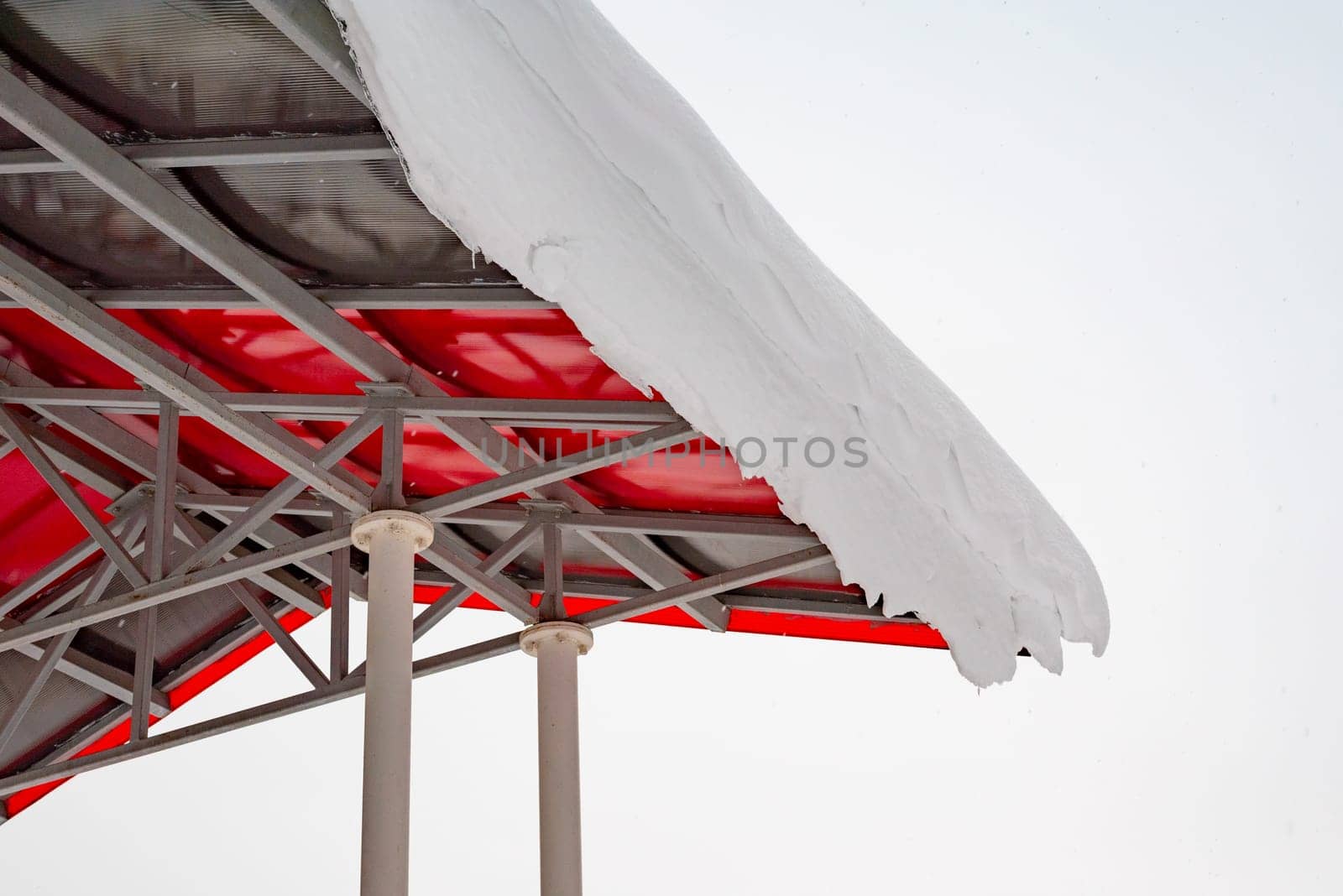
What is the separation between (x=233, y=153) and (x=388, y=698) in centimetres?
247

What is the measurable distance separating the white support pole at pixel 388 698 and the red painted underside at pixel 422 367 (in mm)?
796

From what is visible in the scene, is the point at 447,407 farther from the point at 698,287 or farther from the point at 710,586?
the point at 698,287

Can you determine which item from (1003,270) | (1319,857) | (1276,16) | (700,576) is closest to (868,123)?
(1003,270)

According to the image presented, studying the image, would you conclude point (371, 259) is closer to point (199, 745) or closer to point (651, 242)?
point (651, 242)

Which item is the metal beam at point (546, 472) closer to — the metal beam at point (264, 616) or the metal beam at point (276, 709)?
the metal beam at point (276, 709)

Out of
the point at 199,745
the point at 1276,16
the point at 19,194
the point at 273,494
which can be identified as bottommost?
the point at 273,494

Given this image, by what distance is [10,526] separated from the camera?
10.6m

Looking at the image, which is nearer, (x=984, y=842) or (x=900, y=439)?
(x=900, y=439)

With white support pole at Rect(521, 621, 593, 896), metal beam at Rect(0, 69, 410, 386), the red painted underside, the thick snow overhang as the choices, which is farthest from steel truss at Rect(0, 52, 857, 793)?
the thick snow overhang

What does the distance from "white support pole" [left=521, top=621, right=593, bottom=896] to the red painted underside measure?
0.99 m

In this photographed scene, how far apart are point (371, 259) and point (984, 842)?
27159 mm

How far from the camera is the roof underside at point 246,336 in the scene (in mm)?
5672

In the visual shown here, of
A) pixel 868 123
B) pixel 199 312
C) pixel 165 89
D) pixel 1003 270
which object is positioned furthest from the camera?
pixel 868 123

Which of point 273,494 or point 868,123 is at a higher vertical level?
point 868,123
